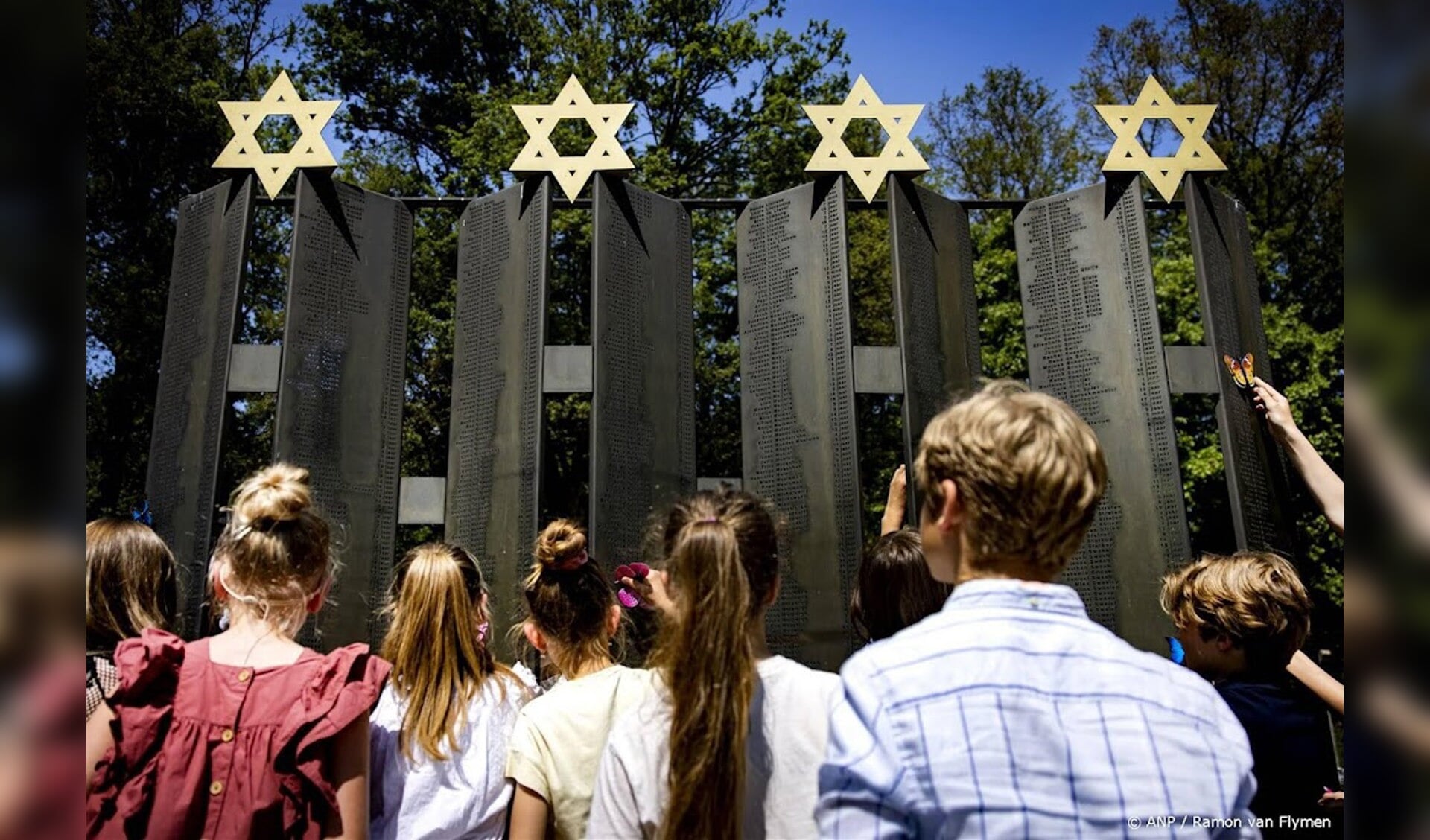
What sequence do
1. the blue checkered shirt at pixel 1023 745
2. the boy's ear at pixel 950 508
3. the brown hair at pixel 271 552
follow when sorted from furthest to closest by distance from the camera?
the brown hair at pixel 271 552 → the boy's ear at pixel 950 508 → the blue checkered shirt at pixel 1023 745

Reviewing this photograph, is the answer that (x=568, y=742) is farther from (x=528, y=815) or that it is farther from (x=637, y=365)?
(x=637, y=365)

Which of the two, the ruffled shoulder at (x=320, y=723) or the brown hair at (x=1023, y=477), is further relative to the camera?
the ruffled shoulder at (x=320, y=723)

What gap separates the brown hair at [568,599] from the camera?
2406 mm

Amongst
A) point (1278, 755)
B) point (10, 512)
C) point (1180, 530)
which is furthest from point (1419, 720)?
point (1180, 530)

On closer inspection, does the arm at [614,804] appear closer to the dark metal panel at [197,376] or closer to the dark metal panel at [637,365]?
the dark metal panel at [637,365]

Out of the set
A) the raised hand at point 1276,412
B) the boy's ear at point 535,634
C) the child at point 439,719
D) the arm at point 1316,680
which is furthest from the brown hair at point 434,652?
the raised hand at point 1276,412

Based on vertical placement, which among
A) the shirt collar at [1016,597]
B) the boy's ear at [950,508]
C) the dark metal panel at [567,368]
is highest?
the dark metal panel at [567,368]

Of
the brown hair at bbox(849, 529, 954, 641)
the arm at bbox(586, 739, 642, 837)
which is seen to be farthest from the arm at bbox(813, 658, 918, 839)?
the brown hair at bbox(849, 529, 954, 641)

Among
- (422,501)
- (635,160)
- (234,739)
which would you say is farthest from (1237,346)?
(635,160)

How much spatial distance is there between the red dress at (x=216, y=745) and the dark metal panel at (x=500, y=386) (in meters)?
3.79

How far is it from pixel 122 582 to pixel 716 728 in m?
1.43

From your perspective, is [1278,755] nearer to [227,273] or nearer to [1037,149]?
[227,273]

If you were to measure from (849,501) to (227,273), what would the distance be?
14.3 ft

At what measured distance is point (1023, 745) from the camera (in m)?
1.21
